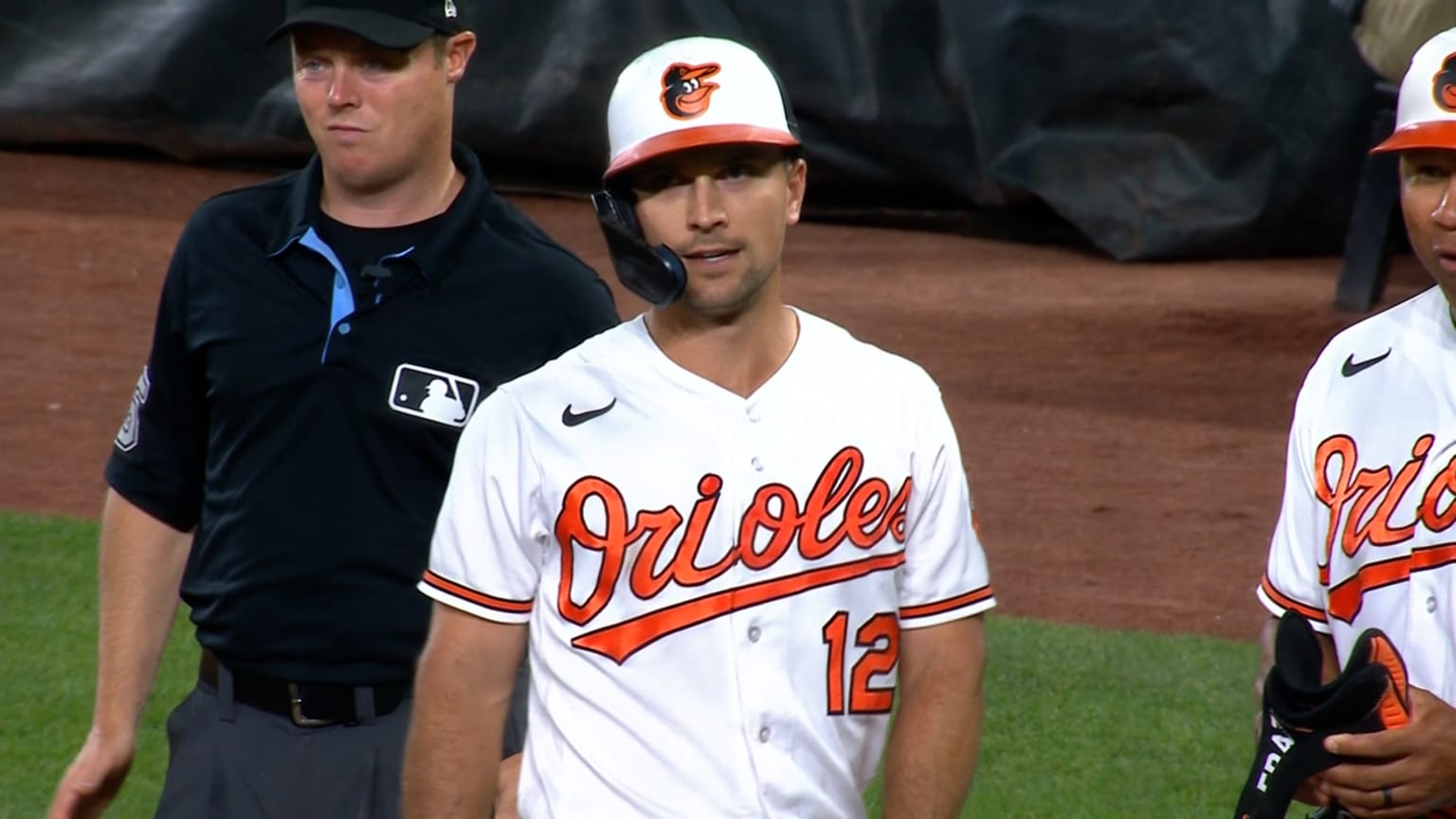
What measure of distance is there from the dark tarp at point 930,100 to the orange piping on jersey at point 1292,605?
974 centimetres

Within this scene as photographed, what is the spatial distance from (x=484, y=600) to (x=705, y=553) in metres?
0.27

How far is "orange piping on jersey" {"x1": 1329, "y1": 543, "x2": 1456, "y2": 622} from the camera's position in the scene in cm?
277

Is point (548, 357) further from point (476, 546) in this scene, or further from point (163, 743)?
point (163, 743)

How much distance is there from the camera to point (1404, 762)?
8.72ft

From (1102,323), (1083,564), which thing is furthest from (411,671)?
(1102,323)

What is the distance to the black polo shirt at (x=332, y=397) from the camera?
126 inches

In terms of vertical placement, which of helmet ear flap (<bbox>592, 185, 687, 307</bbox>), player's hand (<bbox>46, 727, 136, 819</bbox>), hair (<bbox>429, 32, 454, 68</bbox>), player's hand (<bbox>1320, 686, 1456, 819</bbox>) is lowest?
player's hand (<bbox>46, 727, 136, 819</bbox>)

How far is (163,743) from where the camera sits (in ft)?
18.6

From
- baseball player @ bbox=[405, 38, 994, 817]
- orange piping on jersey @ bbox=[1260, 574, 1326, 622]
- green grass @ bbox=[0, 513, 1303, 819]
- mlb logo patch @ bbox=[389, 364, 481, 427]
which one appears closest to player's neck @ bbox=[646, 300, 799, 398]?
baseball player @ bbox=[405, 38, 994, 817]

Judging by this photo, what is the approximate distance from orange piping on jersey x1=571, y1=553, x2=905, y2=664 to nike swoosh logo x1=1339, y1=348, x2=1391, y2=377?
2.60 feet

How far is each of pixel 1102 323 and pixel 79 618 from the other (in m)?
6.26

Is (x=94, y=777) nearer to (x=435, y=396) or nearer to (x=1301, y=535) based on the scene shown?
(x=435, y=396)

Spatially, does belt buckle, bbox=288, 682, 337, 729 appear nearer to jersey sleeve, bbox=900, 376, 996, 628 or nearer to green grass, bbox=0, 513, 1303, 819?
jersey sleeve, bbox=900, 376, 996, 628

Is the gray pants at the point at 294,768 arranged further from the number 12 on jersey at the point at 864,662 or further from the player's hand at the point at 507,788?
the number 12 on jersey at the point at 864,662
